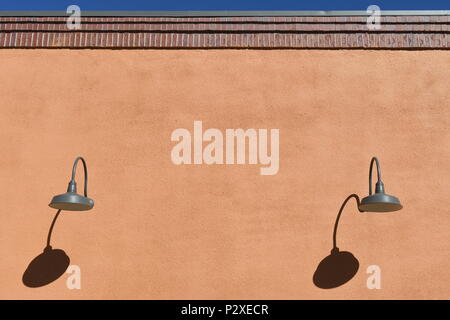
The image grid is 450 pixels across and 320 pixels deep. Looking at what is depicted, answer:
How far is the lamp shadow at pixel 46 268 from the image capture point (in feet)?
16.0

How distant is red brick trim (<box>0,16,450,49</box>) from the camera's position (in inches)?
211

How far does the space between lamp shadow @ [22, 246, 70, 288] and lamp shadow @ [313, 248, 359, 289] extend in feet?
8.23

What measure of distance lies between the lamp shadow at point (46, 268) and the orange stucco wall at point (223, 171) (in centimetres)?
6

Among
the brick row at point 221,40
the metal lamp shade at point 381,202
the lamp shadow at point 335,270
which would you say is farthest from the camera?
the brick row at point 221,40

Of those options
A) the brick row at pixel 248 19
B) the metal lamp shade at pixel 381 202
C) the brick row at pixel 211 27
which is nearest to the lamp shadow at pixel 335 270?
the metal lamp shade at pixel 381 202

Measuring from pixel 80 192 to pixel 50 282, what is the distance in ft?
3.05

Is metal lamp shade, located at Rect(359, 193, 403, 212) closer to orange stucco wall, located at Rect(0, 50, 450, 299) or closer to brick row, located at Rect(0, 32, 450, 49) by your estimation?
orange stucco wall, located at Rect(0, 50, 450, 299)

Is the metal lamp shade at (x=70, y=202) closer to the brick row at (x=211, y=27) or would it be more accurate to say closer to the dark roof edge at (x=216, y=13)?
the brick row at (x=211, y=27)

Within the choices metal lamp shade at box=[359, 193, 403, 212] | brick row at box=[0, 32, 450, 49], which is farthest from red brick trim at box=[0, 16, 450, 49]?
metal lamp shade at box=[359, 193, 403, 212]

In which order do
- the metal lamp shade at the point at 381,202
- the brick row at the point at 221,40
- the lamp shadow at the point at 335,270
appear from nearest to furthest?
the metal lamp shade at the point at 381,202 → the lamp shadow at the point at 335,270 → the brick row at the point at 221,40

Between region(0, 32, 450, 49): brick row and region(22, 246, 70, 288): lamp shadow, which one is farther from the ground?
region(0, 32, 450, 49): brick row
